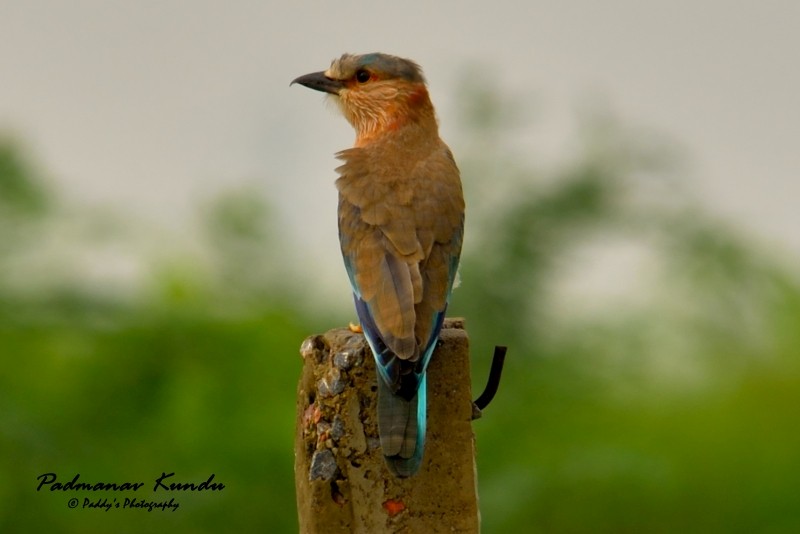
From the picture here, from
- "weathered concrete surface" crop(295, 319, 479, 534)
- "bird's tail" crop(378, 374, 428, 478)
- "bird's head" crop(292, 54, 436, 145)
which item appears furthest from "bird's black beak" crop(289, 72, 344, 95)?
"bird's tail" crop(378, 374, 428, 478)

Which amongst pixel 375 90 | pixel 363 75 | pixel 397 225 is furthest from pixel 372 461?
pixel 363 75

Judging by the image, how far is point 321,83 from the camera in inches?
290

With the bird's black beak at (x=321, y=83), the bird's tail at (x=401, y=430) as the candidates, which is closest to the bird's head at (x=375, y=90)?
the bird's black beak at (x=321, y=83)

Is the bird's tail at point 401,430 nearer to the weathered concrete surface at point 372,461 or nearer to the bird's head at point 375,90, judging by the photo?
the weathered concrete surface at point 372,461

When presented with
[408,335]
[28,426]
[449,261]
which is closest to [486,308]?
[28,426]

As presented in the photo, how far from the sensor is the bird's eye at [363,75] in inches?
285

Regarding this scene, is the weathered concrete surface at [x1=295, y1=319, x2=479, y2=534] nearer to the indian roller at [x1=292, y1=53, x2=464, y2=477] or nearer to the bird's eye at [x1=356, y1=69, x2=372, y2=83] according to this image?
the indian roller at [x1=292, y1=53, x2=464, y2=477]

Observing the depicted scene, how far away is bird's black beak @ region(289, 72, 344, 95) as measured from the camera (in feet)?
24.0

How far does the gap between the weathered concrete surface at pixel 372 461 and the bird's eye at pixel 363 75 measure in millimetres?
2620

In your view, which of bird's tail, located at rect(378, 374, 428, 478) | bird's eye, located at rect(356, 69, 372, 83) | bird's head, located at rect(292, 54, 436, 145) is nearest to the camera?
bird's tail, located at rect(378, 374, 428, 478)

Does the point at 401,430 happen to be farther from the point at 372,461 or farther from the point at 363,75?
the point at 363,75

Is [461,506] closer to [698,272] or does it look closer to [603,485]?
[603,485]

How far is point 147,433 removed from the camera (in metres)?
8.98

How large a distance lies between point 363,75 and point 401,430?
2.99 m
